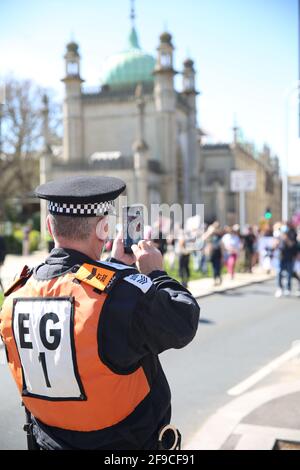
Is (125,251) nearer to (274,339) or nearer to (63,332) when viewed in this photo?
(63,332)

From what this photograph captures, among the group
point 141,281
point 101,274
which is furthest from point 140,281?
point 101,274

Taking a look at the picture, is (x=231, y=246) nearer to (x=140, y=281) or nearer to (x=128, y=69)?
(x=140, y=281)

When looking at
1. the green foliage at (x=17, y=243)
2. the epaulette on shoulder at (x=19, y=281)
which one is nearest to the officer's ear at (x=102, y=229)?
the epaulette on shoulder at (x=19, y=281)

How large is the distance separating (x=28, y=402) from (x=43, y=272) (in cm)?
56

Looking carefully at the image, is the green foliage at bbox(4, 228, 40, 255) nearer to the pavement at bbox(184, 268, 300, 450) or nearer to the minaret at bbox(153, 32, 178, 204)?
the minaret at bbox(153, 32, 178, 204)

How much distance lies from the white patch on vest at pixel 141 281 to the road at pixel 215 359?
2.18 metres

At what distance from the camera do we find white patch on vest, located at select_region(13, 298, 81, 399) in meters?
2.29

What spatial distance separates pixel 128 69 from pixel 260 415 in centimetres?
4585

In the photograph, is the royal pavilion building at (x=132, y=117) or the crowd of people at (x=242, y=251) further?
the royal pavilion building at (x=132, y=117)

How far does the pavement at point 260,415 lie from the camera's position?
4.45m

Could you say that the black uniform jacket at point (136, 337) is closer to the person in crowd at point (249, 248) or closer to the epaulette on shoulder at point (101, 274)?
the epaulette on shoulder at point (101, 274)

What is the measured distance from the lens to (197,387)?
629 centimetres

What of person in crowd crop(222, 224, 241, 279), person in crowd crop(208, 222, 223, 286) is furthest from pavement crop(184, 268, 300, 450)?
person in crowd crop(222, 224, 241, 279)
